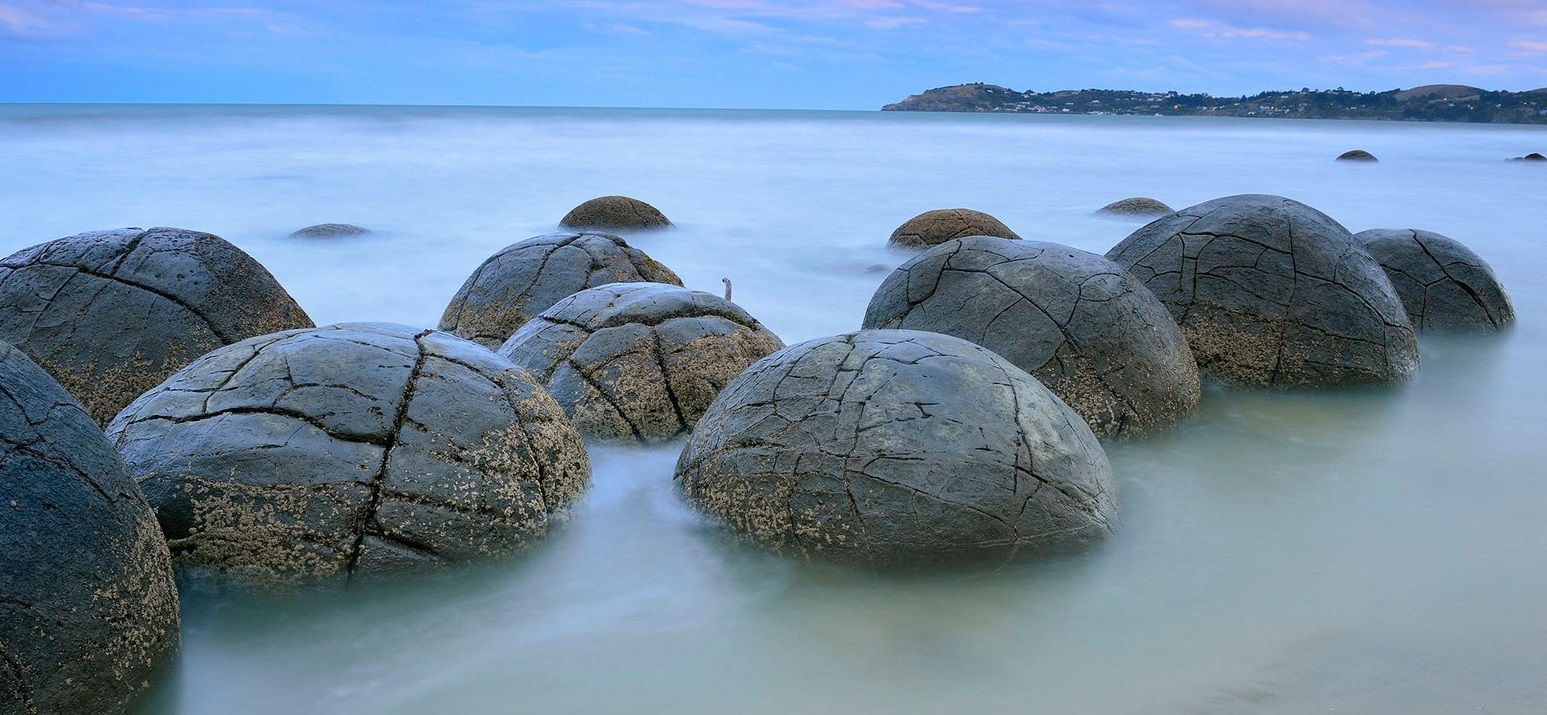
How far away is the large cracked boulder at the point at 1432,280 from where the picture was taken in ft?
27.6

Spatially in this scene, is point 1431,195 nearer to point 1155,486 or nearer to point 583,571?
point 1155,486

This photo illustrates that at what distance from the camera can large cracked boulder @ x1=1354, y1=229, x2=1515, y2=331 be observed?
841 centimetres

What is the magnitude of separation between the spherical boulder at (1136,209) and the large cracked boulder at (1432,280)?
11.1m

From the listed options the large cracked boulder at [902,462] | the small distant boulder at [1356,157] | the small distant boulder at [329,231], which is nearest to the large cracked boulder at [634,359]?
the large cracked boulder at [902,462]

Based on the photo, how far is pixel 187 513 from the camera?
370 cm

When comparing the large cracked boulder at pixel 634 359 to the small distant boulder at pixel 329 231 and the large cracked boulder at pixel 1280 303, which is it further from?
the small distant boulder at pixel 329 231

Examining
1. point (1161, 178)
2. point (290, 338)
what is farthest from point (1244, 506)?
point (1161, 178)

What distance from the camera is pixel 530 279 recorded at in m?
6.91

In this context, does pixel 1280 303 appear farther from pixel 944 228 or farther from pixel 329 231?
pixel 329 231

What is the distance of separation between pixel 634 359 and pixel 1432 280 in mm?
6420

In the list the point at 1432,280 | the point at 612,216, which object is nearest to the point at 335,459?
the point at 1432,280

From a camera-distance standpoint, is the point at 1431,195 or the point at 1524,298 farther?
the point at 1431,195

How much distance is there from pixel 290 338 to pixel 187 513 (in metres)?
0.78

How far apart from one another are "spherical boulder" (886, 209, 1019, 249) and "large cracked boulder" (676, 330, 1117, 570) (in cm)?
822
